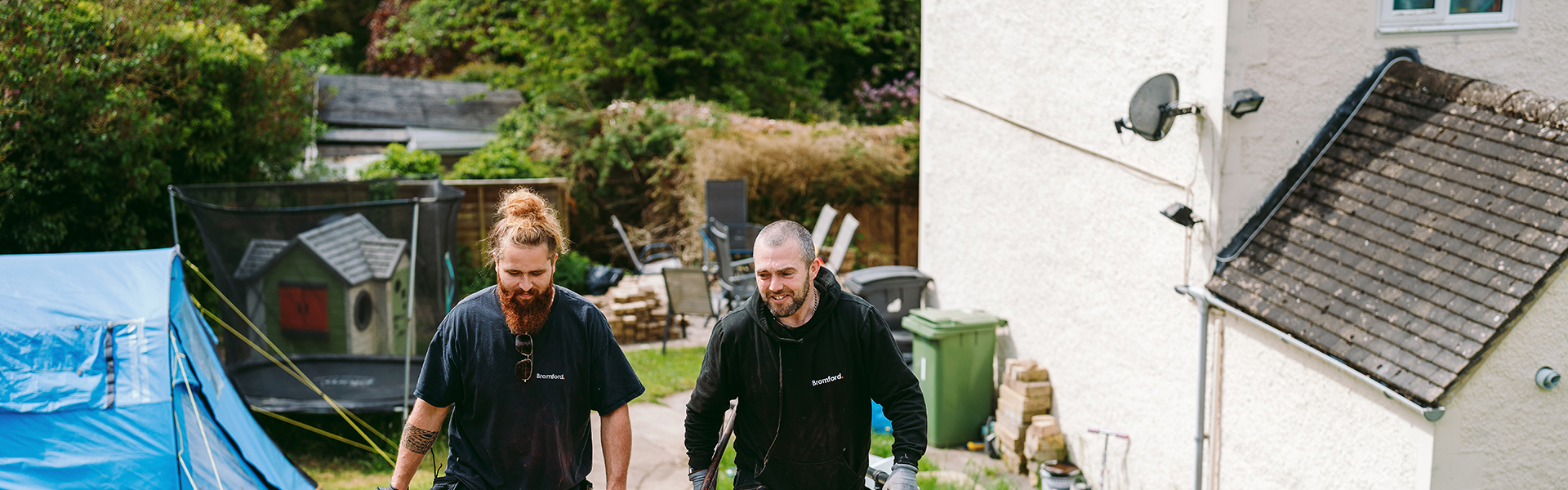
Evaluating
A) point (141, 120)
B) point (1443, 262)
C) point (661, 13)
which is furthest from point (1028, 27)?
point (661, 13)

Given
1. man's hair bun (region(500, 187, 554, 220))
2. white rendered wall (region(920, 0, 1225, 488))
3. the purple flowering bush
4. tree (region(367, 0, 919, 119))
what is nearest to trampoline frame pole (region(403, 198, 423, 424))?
man's hair bun (region(500, 187, 554, 220))

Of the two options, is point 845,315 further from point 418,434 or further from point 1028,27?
point 1028,27

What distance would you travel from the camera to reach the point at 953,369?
6.72m

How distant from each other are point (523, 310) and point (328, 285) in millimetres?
4187

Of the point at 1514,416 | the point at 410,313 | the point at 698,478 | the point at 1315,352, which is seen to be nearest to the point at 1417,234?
the point at 1315,352

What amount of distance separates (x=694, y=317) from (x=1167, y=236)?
7393mm

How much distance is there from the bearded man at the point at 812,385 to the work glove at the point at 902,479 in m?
0.02

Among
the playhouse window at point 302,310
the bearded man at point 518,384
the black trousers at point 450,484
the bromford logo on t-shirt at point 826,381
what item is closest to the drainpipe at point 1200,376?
the bromford logo on t-shirt at point 826,381

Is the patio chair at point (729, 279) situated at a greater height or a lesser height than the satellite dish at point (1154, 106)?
lesser

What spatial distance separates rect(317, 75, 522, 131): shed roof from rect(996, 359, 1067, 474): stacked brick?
449 inches

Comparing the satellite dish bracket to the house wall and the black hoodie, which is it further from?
the black hoodie

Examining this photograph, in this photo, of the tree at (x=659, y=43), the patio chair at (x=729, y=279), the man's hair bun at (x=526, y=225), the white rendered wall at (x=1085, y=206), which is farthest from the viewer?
the tree at (x=659, y=43)

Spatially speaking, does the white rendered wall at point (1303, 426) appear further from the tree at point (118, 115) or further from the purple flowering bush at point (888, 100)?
the purple flowering bush at point (888, 100)

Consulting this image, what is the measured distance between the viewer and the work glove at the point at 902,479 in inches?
115
